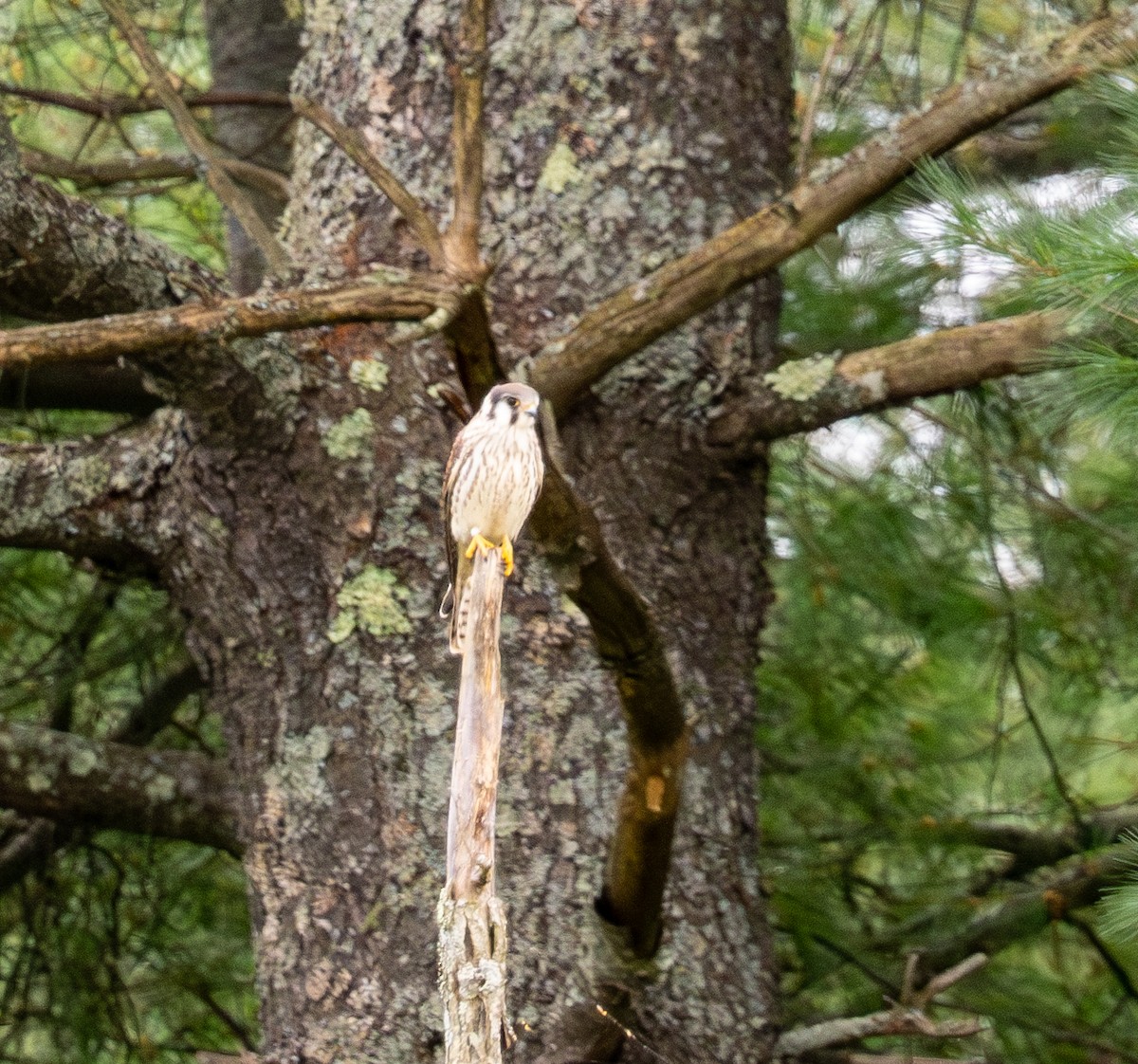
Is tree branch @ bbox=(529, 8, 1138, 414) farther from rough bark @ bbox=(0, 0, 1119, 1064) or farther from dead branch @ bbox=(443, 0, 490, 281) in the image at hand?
dead branch @ bbox=(443, 0, 490, 281)

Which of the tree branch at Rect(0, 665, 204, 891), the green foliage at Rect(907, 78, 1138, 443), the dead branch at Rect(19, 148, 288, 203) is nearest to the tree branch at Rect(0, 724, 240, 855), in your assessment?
the tree branch at Rect(0, 665, 204, 891)

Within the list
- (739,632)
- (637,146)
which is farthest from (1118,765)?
(637,146)

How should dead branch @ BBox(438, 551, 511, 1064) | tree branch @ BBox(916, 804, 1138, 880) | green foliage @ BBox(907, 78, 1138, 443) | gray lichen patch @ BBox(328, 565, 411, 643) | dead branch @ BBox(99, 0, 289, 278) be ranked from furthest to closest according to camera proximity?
tree branch @ BBox(916, 804, 1138, 880)
dead branch @ BBox(99, 0, 289, 278)
gray lichen patch @ BBox(328, 565, 411, 643)
green foliage @ BBox(907, 78, 1138, 443)
dead branch @ BBox(438, 551, 511, 1064)

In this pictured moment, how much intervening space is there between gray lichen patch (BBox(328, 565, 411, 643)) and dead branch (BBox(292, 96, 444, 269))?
22.6 inches

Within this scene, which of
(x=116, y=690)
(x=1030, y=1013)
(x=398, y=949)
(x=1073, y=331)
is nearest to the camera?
(x=1073, y=331)

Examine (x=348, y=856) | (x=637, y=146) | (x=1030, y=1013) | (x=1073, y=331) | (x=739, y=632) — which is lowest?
(x=1030, y=1013)

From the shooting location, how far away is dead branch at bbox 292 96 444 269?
1824 mm

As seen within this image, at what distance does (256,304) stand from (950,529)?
2.23 meters

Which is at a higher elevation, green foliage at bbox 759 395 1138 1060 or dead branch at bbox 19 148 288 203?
dead branch at bbox 19 148 288 203

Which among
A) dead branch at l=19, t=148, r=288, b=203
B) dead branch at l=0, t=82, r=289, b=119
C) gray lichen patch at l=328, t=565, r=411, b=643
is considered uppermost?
dead branch at l=0, t=82, r=289, b=119

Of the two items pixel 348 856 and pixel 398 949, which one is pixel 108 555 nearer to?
pixel 348 856

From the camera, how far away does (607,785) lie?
2197 millimetres

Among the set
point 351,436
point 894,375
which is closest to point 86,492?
point 351,436

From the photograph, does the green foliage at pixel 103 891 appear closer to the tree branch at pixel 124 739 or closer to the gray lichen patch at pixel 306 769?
the tree branch at pixel 124 739
